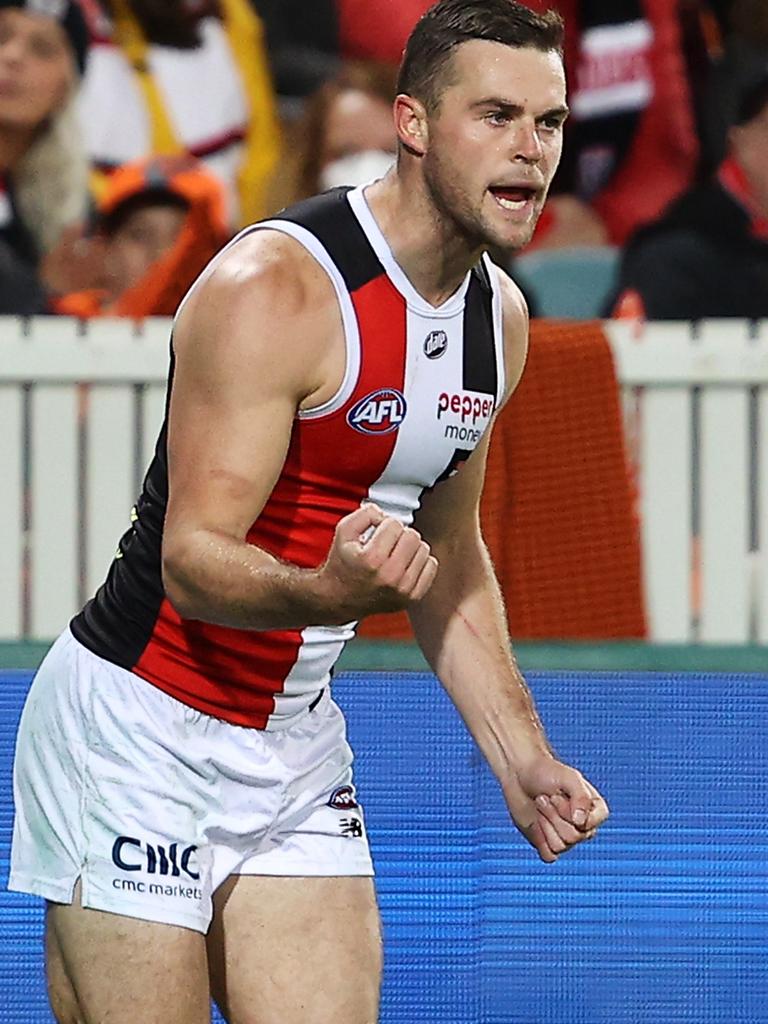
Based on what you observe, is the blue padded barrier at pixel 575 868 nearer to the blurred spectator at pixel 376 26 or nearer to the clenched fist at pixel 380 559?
the clenched fist at pixel 380 559

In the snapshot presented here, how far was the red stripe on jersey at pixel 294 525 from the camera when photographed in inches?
109

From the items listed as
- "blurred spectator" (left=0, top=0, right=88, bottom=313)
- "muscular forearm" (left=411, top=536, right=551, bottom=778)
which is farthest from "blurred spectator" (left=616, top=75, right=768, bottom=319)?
"muscular forearm" (left=411, top=536, right=551, bottom=778)

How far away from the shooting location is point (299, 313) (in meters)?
2.70

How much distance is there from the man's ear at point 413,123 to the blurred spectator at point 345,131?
13.5 ft

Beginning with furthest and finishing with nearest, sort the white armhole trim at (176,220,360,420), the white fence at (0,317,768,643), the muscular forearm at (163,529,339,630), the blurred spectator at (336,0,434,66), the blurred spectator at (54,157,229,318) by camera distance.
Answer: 1. the blurred spectator at (336,0,434,66)
2. the blurred spectator at (54,157,229,318)
3. the white fence at (0,317,768,643)
4. the white armhole trim at (176,220,360,420)
5. the muscular forearm at (163,529,339,630)

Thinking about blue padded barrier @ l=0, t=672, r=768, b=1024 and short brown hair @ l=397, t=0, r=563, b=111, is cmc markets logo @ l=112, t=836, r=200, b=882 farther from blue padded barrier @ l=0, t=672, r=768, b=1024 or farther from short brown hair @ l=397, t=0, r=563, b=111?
short brown hair @ l=397, t=0, r=563, b=111

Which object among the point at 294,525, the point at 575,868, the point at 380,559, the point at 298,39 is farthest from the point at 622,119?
the point at 380,559

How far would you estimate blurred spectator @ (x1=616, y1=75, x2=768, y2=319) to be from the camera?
714 cm

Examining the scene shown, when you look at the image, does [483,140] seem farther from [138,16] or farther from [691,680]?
[138,16]

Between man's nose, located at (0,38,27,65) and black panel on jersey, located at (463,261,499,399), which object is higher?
man's nose, located at (0,38,27,65)

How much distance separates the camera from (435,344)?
112 inches

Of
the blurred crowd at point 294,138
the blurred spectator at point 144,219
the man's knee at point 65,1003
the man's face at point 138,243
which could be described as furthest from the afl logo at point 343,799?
the man's face at point 138,243

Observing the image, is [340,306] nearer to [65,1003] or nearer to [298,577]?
[298,577]

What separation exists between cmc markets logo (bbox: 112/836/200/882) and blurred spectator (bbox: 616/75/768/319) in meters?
4.44
